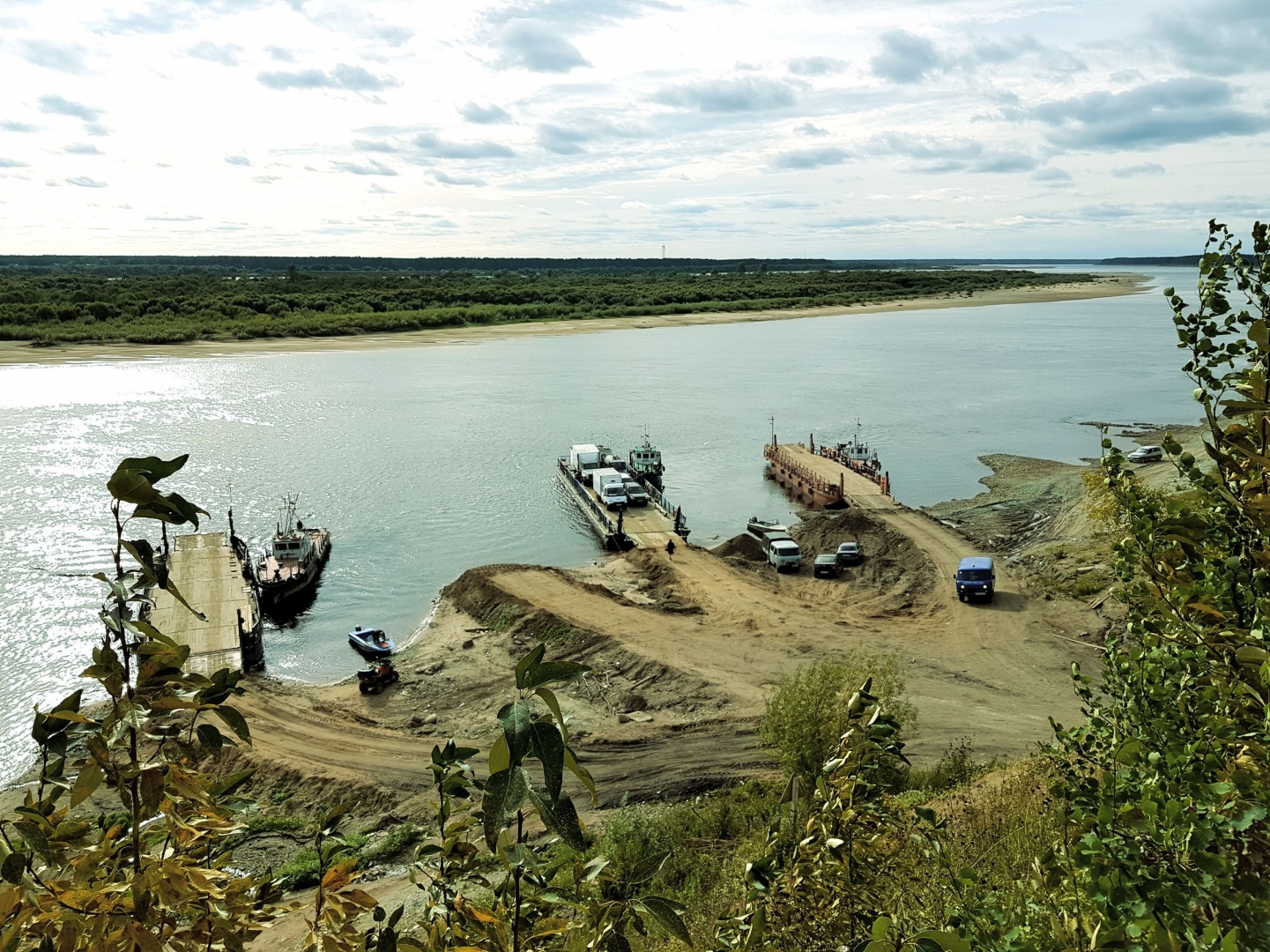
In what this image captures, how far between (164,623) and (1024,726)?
2355 cm

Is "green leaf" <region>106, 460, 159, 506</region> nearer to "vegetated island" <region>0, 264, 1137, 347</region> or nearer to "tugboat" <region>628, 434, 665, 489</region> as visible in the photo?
"tugboat" <region>628, 434, 665, 489</region>

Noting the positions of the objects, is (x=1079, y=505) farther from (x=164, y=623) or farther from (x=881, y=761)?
(x=881, y=761)

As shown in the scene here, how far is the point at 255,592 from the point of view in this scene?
33.0 meters

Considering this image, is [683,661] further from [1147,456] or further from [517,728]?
[1147,456]

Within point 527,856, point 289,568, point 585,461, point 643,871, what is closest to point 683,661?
point 289,568

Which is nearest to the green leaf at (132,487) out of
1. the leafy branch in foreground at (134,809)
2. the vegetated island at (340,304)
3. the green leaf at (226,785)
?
the leafy branch in foreground at (134,809)

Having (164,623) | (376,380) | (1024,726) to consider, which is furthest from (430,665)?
(376,380)

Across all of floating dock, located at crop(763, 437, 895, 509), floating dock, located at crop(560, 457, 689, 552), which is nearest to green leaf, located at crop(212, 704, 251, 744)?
floating dock, located at crop(560, 457, 689, 552)

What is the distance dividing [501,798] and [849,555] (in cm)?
3555

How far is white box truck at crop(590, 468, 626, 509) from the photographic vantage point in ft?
140

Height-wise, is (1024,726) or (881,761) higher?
(881,761)

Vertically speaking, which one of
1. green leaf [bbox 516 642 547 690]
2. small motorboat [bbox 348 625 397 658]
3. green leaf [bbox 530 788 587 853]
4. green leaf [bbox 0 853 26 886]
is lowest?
small motorboat [bbox 348 625 397 658]

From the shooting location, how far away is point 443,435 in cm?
5788

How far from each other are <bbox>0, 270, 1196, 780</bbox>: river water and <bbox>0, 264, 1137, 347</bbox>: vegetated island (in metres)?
15.3
